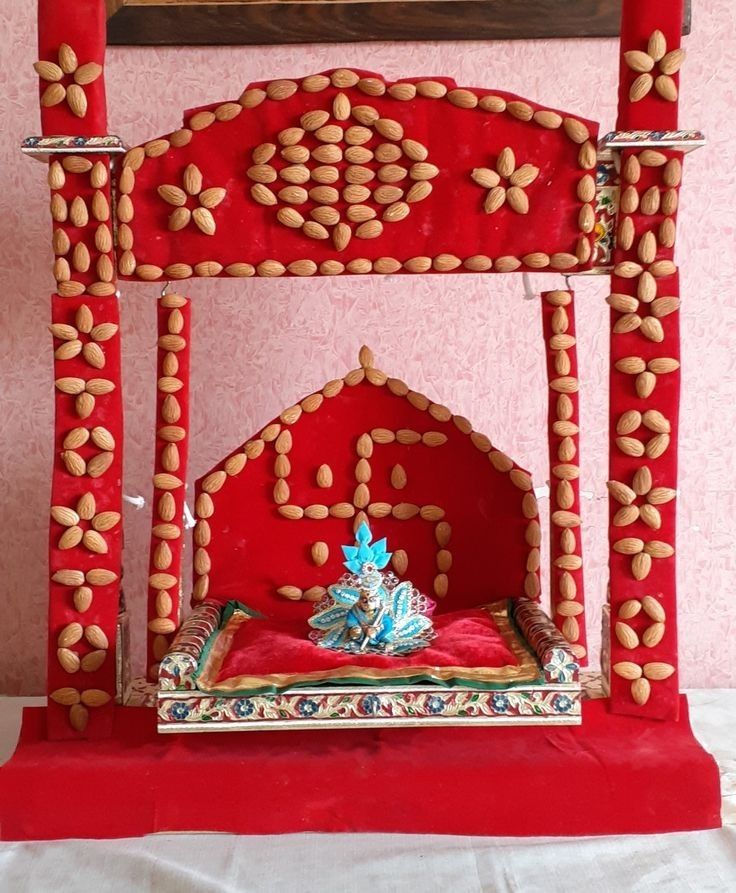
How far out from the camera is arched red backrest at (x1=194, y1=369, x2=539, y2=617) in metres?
1.82

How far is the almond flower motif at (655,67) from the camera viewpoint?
5.04 feet

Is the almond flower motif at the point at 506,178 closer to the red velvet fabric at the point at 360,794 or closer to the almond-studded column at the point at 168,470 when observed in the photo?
the almond-studded column at the point at 168,470

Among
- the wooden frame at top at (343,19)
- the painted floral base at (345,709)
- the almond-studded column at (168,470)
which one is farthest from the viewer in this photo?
the wooden frame at top at (343,19)

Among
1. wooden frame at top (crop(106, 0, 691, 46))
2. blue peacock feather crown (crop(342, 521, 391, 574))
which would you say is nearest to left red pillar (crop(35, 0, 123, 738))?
blue peacock feather crown (crop(342, 521, 391, 574))

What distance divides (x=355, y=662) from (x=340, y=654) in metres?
0.04

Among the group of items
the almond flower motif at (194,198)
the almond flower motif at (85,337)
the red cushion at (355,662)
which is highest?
the almond flower motif at (194,198)

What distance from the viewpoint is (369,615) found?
157cm

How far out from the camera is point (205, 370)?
217 cm

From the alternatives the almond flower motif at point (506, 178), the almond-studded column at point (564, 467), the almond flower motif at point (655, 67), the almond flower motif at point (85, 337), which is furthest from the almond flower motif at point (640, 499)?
the almond flower motif at point (85, 337)

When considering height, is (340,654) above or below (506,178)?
below

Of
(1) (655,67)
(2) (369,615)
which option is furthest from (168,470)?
(1) (655,67)

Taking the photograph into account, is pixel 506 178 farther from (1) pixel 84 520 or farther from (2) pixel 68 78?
(1) pixel 84 520

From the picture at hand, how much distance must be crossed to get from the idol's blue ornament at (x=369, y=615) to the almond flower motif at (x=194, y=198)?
1.71ft

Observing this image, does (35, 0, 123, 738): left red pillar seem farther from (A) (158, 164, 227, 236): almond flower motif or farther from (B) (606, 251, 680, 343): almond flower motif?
(B) (606, 251, 680, 343): almond flower motif
